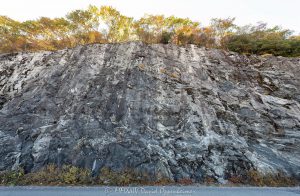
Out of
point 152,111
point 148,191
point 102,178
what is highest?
point 152,111

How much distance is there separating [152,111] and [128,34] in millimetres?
7281

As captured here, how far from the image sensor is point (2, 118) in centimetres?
848

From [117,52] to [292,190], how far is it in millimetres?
9448

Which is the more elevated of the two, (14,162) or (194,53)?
(194,53)

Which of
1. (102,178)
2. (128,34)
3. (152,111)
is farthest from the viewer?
(128,34)

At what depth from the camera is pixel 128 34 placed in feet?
45.9

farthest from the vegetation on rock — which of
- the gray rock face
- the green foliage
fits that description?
the gray rock face

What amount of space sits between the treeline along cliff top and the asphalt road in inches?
370

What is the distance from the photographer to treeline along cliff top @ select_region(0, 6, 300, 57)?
13.1 meters

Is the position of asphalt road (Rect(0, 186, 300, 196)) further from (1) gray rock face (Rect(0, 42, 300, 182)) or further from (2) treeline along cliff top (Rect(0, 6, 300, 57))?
(2) treeline along cliff top (Rect(0, 6, 300, 57))

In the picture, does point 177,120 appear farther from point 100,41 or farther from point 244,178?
point 100,41

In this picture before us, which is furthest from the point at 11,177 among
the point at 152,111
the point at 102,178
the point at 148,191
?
the point at 152,111

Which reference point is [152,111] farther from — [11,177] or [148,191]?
[11,177]

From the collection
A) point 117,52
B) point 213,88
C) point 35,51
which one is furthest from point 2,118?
point 213,88
